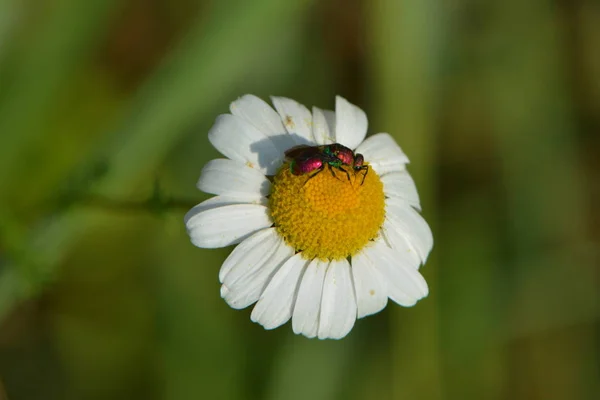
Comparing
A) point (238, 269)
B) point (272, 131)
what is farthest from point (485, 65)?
point (238, 269)

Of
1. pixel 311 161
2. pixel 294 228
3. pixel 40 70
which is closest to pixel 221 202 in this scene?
pixel 294 228

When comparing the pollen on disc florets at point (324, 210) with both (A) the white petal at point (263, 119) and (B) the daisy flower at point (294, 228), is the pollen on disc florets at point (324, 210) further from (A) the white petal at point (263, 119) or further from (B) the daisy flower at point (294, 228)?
(A) the white petal at point (263, 119)

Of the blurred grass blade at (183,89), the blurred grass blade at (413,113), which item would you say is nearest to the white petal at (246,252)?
the blurred grass blade at (183,89)

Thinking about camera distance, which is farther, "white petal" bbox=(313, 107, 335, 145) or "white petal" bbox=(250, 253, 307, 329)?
"white petal" bbox=(313, 107, 335, 145)

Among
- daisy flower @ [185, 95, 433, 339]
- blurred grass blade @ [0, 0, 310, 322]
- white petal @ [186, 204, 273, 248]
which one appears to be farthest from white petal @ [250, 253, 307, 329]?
blurred grass blade @ [0, 0, 310, 322]

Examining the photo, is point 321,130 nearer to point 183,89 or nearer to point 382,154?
point 382,154

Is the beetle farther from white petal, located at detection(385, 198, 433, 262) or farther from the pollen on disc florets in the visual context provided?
white petal, located at detection(385, 198, 433, 262)
